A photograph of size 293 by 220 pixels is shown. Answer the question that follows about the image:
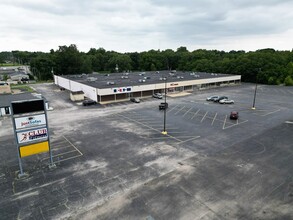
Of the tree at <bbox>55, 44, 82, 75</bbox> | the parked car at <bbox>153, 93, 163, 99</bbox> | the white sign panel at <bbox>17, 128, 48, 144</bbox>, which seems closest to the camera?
the white sign panel at <bbox>17, 128, 48, 144</bbox>

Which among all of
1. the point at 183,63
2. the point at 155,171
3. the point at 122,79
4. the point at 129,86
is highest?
the point at 183,63

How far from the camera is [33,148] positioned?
1970 centimetres

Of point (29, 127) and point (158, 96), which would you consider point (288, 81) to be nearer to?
point (158, 96)

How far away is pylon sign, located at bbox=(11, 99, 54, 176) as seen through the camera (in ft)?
60.7

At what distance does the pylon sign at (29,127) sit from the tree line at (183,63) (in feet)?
178

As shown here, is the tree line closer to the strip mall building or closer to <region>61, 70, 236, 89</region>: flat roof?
the strip mall building

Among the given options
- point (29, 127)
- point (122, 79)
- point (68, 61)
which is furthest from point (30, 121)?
point (68, 61)

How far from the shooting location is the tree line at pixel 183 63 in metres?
79.9

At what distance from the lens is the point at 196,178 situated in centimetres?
1789

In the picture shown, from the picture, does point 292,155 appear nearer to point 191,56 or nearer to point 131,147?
point 131,147

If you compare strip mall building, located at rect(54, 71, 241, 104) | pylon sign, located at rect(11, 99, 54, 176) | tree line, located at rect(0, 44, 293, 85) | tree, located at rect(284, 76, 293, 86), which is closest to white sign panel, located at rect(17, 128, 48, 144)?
pylon sign, located at rect(11, 99, 54, 176)

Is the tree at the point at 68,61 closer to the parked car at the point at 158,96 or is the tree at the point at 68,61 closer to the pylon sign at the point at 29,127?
the parked car at the point at 158,96

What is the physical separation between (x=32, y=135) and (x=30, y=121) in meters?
1.38

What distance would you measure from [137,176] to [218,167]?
7.86m
